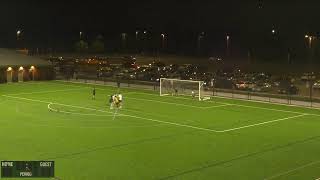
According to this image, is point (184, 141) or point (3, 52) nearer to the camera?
point (184, 141)

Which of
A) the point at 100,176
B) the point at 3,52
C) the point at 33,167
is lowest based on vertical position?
the point at 100,176

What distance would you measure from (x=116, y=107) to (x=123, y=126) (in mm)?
8114

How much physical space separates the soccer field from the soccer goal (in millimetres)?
2240

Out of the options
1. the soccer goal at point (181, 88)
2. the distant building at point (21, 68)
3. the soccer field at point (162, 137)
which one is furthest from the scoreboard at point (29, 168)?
the distant building at point (21, 68)

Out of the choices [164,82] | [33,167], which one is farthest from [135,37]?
[33,167]

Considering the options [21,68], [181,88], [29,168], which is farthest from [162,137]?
[21,68]

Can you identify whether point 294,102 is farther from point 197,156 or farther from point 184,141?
point 197,156

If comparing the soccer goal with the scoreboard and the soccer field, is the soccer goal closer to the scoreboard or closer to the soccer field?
the soccer field

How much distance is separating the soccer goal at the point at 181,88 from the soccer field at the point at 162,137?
2240 millimetres

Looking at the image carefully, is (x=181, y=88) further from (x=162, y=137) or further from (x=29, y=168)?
(x=29, y=168)

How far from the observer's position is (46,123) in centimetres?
3662

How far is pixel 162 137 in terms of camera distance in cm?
3234

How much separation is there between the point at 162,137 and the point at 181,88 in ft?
71.6

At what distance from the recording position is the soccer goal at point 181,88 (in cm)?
5259
